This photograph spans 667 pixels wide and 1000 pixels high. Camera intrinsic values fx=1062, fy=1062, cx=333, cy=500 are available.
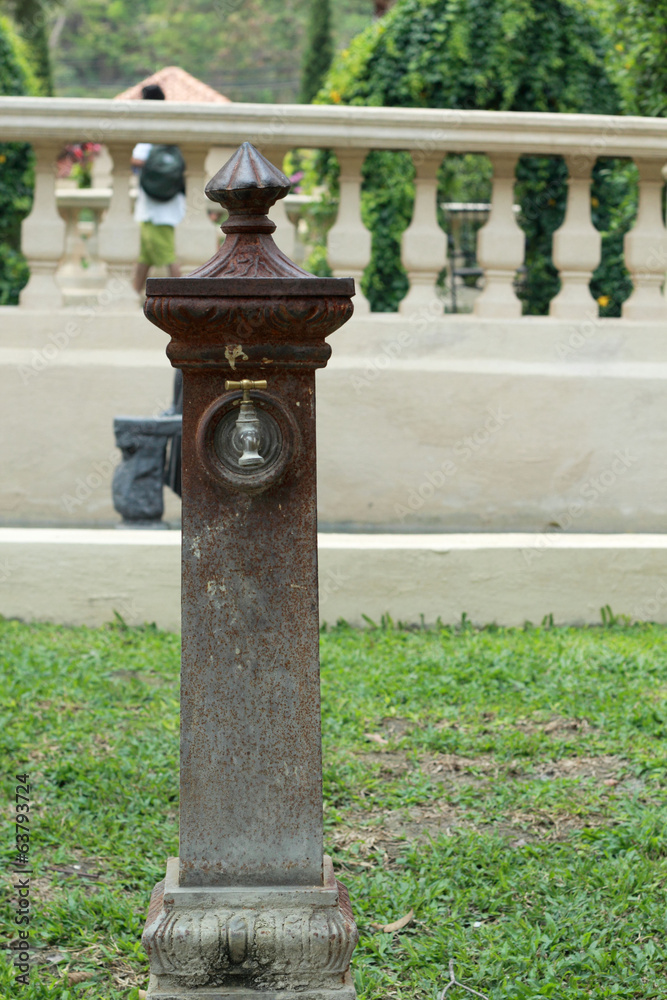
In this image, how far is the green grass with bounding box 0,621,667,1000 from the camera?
2705 mm

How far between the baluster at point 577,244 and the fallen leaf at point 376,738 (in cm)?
253

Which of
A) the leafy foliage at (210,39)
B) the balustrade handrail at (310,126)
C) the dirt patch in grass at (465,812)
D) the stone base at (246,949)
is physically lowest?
the dirt patch in grass at (465,812)

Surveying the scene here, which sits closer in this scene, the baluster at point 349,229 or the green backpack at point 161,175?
the baluster at point 349,229

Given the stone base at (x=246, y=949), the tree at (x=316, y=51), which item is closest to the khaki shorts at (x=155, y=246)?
the stone base at (x=246, y=949)

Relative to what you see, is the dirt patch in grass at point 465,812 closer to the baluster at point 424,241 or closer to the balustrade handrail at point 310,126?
the baluster at point 424,241

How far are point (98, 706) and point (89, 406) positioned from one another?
1.74 meters

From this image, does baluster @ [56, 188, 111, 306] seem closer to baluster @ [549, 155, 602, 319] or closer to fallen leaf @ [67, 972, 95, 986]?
baluster @ [549, 155, 602, 319]

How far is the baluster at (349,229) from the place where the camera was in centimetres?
516

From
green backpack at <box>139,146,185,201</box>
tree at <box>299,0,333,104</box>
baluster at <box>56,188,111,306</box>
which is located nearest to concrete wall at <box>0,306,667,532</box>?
green backpack at <box>139,146,185,201</box>

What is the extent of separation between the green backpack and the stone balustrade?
1.69 meters

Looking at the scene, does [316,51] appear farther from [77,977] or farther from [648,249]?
[77,977]

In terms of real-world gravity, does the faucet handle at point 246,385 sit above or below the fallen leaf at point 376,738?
above

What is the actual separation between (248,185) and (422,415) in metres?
3.07

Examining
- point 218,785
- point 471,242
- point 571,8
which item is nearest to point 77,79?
point 471,242
